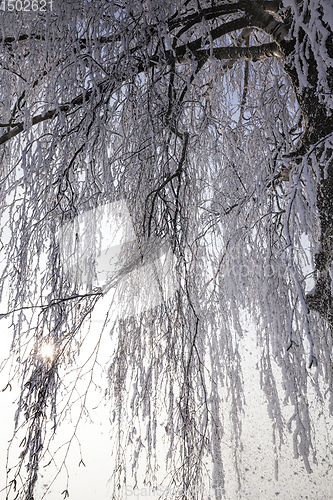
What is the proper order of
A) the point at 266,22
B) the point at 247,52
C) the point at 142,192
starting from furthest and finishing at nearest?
the point at 247,52 < the point at 266,22 < the point at 142,192

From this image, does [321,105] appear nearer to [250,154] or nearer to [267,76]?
[250,154]

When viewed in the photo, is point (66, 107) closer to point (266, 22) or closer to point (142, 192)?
point (142, 192)

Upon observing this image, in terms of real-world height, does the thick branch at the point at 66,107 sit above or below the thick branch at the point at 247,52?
below

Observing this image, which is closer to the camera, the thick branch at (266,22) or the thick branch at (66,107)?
the thick branch at (66,107)

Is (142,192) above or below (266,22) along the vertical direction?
below

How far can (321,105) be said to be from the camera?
986 millimetres

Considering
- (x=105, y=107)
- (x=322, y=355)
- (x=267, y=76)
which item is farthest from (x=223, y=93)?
(x=322, y=355)

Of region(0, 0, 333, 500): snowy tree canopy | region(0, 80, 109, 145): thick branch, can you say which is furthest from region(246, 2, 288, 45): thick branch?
region(0, 80, 109, 145): thick branch

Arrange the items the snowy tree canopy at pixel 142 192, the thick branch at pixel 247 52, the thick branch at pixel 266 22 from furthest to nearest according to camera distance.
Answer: the thick branch at pixel 247 52 → the thick branch at pixel 266 22 → the snowy tree canopy at pixel 142 192

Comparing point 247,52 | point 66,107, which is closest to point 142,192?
point 66,107

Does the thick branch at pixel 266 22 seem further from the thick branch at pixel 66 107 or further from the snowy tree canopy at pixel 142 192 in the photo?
the thick branch at pixel 66 107

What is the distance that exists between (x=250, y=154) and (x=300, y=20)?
0.75m

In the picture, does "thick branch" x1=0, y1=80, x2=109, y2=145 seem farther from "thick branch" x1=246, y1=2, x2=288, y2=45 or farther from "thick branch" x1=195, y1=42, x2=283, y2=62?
"thick branch" x1=246, y1=2, x2=288, y2=45

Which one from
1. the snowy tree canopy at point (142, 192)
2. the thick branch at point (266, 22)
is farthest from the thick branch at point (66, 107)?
the thick branch at point (266, 22)
